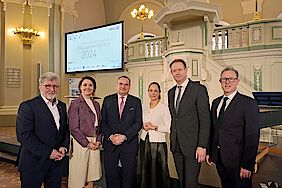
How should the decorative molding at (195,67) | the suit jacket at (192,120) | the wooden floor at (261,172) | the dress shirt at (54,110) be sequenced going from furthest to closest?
1. the decorative molding at (195,67)
2. the wooden floor at (261,172)
3. the dress shirt at (54,110)
4. the suit jacket at (192,120)

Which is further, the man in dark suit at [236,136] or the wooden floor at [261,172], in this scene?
the wooden floor at [261,172]

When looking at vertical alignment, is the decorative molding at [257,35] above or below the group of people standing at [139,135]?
above

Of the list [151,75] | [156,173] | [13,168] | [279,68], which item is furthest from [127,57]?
[156,173]

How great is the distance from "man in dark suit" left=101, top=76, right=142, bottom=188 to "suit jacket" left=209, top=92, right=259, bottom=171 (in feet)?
2.81

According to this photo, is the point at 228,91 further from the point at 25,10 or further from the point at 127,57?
the point at 25,10

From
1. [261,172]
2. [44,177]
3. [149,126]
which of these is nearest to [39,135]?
[44,177]

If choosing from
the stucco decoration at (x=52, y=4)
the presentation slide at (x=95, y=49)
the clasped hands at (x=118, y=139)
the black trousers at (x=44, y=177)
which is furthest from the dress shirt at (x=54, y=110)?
the stucco decoration at (x=52, y=4)

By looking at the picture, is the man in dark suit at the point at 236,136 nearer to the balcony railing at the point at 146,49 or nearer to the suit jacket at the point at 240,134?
the suit jacket at the point at 240,134

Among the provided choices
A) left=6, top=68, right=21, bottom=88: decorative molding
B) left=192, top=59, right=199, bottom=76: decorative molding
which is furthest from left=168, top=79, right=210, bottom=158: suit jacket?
left=6, top=68, right=21, bottom=88: decorative molding

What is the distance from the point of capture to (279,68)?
6.85 meters

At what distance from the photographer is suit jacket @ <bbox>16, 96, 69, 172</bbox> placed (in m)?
2.45

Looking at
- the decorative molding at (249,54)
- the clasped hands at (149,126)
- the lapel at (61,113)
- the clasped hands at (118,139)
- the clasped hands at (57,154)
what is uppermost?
the decorative molding at (249,54)

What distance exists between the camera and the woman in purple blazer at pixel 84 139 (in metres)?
2.77

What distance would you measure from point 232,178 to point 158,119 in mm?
866
